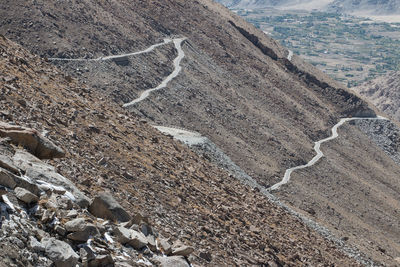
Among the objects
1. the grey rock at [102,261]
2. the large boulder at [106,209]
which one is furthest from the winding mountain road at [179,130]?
the grey rock at [102,261]

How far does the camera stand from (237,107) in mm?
64250

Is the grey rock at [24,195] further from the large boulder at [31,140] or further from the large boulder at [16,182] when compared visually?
the large boulder at [31,140]

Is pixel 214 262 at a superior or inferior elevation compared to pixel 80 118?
inferior

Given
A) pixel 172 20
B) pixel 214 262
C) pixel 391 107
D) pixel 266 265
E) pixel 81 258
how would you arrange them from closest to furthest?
pixel 81 258 < pixel 214 262 < pixel 266 265 < pixel 172 20 < pixel 391 107

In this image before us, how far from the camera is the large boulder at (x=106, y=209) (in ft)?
49.2

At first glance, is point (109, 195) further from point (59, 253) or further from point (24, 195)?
point (59, 253)

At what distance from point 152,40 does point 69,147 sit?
50985 mm

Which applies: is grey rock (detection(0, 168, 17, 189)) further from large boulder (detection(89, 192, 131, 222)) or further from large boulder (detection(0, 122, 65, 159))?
large boulder (detection(89, 192, 131, 222))

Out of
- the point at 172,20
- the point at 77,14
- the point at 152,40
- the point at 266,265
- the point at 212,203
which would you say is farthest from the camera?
the point at 172,20

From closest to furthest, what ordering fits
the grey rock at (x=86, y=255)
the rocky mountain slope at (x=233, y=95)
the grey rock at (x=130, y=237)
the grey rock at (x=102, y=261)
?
1. the grey rock at (x=86, y=255)
2. the grey rock at (x=102, y=261)
3. the grey rock at (x=130, y=237)
4. the rocky mountain slope at (x=233, y=95)

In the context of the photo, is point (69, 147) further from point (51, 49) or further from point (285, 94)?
point (285, 94)

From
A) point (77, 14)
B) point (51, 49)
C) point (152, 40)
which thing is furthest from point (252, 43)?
point (51, 49)

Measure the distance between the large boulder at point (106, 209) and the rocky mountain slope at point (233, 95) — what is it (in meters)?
24.4

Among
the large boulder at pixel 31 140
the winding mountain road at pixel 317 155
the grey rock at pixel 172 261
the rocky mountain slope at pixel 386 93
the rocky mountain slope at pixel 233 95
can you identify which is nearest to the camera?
the grey rock at pixel 172 261
